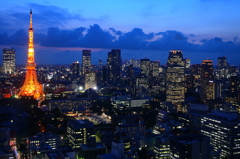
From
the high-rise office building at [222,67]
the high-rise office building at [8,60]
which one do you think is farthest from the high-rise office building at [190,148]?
the high-rise office building at [8,60]

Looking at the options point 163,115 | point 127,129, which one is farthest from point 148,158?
point 163,115

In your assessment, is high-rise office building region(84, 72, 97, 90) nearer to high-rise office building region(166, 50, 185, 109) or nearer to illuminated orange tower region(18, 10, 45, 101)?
high-rise office building region(166, 50, 185, 109)

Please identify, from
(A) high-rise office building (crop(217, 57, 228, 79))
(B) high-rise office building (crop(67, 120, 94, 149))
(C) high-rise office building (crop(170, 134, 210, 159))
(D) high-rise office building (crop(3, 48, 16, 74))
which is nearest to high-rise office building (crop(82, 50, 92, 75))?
(D) high-rise office building (crop(3, 48, 16, 74))

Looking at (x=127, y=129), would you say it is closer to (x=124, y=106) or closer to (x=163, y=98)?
(x=124, y=106)

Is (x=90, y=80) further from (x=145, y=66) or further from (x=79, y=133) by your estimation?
(x=79, y=133)

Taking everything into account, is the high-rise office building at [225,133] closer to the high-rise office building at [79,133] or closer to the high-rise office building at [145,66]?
the high-rise office building at [79,133]
